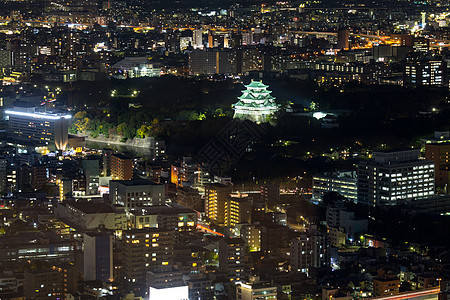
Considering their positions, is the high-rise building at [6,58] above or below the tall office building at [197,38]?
below

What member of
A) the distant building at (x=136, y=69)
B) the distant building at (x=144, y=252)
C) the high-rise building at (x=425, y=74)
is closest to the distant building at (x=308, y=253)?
the distant building at (x=144, y=252)

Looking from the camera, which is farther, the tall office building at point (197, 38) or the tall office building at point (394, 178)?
the tall office building at point (197, 38)

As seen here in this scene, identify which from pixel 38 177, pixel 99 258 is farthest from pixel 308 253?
pixel 38 177

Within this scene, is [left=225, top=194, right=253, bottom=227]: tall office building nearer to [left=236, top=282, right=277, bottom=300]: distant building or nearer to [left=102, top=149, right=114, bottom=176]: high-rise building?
[left=236, top=282, right=277, bottom=300]: distant building

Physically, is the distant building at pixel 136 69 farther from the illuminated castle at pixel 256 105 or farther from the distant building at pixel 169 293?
the distant building at pixel 169 293

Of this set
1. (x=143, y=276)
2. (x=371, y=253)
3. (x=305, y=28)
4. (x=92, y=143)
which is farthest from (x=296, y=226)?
(x=305, y=28)

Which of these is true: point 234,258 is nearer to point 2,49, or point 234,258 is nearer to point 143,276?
point 143,276

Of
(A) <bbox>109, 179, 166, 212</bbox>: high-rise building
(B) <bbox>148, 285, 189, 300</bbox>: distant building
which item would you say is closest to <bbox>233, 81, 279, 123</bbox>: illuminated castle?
(A) <bbox>109, 179, 166, 212</bbox>: high-rise building

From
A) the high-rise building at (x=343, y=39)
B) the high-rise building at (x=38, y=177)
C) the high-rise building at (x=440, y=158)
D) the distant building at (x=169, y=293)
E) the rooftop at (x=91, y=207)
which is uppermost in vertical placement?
the high-rise building at (x=343, y=39)
